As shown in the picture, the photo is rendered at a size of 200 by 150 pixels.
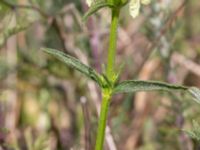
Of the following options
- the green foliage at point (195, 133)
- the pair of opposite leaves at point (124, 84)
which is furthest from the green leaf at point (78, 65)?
the green foliage at point (195, 133)

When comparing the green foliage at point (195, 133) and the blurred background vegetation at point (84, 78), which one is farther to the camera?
the blurred background vegetation at point (84, 78)

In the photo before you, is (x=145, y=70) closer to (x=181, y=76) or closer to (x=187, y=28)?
(x=181, y=76)

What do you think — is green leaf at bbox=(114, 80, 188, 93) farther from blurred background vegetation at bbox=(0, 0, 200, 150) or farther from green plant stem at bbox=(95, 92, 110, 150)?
blurred background vegetation at bbox=(0, 0, 200, 150)

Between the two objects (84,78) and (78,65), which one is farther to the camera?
(84,78)

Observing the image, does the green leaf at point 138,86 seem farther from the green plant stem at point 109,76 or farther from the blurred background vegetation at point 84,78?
the blurred background vegetation at point 84,78

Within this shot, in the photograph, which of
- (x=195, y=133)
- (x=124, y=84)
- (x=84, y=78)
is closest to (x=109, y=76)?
(x=124, y=84)

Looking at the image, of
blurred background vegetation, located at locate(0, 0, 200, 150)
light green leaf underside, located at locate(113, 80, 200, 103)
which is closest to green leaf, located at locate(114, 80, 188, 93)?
light green leaf underside, located at locate(113, 80, 200, 103)

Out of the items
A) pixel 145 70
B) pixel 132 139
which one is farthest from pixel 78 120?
pixel 145 70

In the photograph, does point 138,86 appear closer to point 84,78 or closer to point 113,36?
point 113,36

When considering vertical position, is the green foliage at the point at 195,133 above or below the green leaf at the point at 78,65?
below
